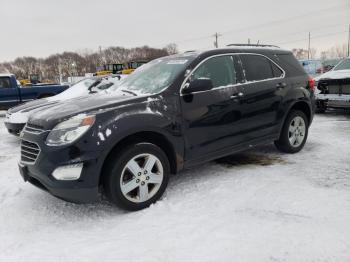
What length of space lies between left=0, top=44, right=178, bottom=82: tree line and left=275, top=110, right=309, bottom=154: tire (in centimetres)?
9844

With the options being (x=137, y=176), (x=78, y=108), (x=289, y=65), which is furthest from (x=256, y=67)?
(x=78, y=108)

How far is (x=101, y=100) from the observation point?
13.1 ft

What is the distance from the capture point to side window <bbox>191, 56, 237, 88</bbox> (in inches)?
175

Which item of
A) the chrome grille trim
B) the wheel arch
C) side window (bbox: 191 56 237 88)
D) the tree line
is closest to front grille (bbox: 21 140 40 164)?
the chrome grille trim

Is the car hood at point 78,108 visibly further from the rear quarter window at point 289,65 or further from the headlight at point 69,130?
the rear quarter window at point 289,65

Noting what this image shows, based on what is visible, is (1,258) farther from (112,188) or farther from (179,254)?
(179,254)

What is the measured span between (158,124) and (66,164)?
3.48 feet

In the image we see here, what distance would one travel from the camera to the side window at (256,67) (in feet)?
16.2

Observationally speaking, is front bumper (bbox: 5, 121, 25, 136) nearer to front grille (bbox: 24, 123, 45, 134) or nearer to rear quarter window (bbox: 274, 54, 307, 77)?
front grille (bbox: 24, 123, 45, 134)

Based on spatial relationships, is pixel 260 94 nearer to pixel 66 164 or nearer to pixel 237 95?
pixel 237 95

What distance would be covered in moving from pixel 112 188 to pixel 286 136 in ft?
10.6

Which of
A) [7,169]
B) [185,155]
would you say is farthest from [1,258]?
[7,169]

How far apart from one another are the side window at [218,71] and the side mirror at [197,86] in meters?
0.19

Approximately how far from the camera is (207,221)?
343 centimetres
